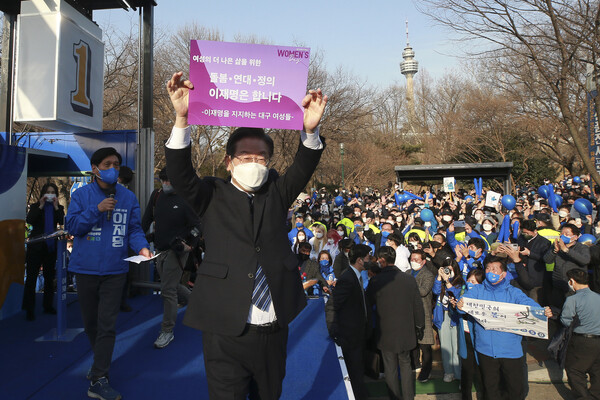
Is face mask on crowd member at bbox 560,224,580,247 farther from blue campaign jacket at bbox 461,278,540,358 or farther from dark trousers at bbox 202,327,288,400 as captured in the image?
dark trousers at bbox 202,327,288,400

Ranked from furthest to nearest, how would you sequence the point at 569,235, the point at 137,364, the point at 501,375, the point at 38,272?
the point at 569,235 < the point at 38,272 < the point at 501,375 < the point at 137,364

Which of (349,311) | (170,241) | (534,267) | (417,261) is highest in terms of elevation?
(170,241)

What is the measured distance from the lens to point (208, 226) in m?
2.56

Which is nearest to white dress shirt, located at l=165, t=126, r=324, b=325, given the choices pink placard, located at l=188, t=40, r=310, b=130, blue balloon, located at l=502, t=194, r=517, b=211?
pink placard, located at l=188, t=40, r=310, b=130

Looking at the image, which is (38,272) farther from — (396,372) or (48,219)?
(396,372)

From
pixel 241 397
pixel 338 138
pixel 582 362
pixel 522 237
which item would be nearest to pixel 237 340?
pixel 241 397

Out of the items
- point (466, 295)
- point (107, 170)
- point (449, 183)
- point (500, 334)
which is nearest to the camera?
point (107, 170)

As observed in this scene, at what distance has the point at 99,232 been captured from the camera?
4066 millimetres

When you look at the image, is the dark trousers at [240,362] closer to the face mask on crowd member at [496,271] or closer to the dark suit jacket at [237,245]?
the dark suit jacket at [237,245]

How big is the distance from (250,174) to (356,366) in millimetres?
4035

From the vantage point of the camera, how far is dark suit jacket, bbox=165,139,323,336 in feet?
7.90

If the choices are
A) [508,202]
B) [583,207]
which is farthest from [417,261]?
[508,202]

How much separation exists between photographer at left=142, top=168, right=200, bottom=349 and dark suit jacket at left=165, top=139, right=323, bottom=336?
2.69 meters

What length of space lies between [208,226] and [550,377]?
6.84 metres
